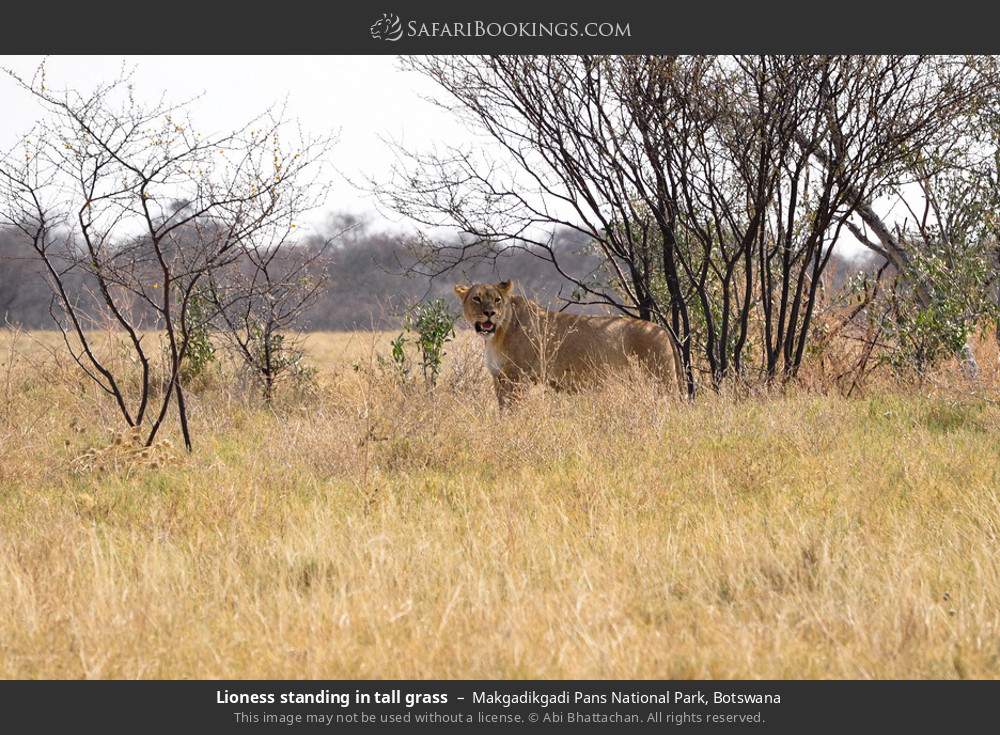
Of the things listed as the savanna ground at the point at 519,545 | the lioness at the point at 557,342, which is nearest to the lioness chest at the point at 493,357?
the lioness at the point at 557,342

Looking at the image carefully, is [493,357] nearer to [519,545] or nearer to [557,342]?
[557,342]

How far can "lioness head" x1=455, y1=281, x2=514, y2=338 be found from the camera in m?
9.83

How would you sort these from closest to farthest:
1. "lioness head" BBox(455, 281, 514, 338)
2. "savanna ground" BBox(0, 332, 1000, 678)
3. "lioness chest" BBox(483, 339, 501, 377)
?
"savanna ground" BBox(0, 332, 1000, 678) → "lioness head" BBox(455, 281, 514, 338) → "lioness chest" BBox(483, 339, 501, 377)

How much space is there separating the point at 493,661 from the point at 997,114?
1024 cm

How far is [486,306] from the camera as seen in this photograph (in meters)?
9.80

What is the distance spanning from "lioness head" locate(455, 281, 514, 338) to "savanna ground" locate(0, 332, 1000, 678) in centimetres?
130

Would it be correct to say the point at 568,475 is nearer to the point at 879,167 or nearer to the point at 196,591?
the point at 196,591

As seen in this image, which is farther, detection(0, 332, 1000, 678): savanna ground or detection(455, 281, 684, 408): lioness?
detection(455, 281, 684, 408): lioness

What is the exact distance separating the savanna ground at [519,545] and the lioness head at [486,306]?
4.26ft

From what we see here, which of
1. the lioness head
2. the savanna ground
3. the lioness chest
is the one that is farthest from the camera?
the lioness chest

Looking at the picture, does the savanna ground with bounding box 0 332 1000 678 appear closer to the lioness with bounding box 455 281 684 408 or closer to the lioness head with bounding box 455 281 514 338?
the lioness with bounding box 455 281 684 408

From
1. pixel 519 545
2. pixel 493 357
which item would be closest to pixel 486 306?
pixel 493 357

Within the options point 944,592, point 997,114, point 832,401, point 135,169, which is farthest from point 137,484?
point 997,114

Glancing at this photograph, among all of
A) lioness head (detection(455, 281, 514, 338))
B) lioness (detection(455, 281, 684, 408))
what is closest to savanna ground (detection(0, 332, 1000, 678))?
lioness (detection(455, 281, 684, 408))
